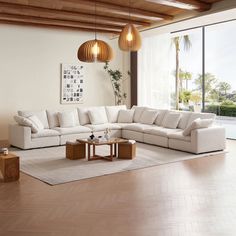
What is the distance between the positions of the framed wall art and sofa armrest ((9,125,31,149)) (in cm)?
232

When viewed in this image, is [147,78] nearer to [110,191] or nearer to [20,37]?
[20,37]

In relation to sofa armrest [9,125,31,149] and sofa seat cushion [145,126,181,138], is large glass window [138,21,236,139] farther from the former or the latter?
sofa armrest [9,125,31,149]

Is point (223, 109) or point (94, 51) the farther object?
point (223, 109)

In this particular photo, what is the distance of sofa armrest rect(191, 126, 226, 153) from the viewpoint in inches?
289

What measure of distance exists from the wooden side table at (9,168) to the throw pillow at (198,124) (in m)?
3.65

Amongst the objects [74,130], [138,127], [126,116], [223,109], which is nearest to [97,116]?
[126,116]

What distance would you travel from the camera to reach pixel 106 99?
11.2m

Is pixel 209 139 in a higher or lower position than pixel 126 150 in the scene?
higher

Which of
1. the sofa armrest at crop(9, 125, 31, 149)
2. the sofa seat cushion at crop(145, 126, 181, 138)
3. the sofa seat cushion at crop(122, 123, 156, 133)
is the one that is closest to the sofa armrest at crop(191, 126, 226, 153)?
the sofa seat cushion at crop(145, 126, 181, 138)

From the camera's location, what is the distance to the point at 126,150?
23.0ft

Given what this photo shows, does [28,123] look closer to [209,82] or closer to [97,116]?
[97,116]

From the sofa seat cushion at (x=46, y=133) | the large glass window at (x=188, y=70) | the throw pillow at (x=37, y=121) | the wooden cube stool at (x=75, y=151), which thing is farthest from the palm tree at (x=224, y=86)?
the throw pillow at (x=37, y=121)

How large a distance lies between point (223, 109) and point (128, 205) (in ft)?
22.5

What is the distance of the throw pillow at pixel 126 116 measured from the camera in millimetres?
9961
